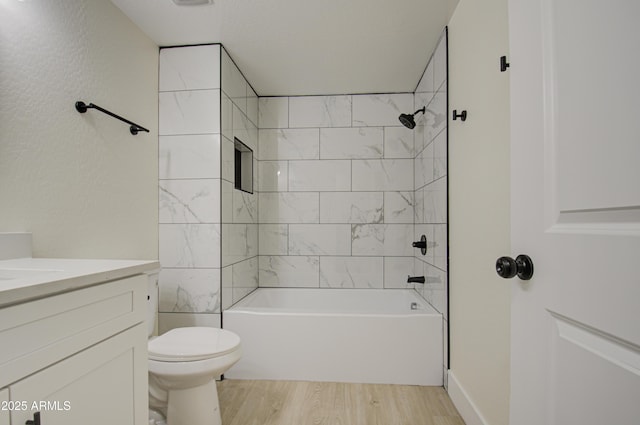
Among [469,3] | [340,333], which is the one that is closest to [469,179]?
[469,3]

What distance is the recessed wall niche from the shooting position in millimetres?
2531

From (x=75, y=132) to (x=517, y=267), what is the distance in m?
1.87

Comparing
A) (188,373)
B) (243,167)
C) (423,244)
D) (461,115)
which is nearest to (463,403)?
(423,244)

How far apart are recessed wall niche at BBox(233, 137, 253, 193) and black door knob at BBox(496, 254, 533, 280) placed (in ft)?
6.84

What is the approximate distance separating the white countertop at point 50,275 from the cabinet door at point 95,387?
0.57ft

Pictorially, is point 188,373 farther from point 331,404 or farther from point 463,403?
point 463,403

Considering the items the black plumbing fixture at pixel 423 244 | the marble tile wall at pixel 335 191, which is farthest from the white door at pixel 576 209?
the marble tile wall at pixel 335 191

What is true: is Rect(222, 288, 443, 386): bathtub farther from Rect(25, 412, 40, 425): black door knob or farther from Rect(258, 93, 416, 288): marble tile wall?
Rect(25, 412, 40, 425): black door knob

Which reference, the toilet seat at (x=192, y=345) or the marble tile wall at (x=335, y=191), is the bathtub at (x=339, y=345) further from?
the marble tile wall at (x=335, y=191)

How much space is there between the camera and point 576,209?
22.2 inches

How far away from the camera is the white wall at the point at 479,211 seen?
1235mm

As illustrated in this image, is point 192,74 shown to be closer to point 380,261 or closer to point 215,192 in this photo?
point 215,192

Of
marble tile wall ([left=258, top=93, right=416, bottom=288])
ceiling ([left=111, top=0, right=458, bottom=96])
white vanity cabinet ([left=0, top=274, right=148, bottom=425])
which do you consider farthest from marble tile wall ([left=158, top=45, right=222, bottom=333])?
white vanity cabinet ([left=0, top=274, right=148, bottom=425])

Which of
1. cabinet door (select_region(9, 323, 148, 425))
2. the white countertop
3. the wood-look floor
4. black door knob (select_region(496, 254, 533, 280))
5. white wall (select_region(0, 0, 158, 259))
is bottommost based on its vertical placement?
the wood-look floor
